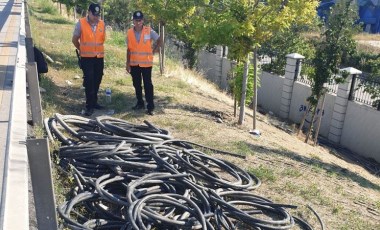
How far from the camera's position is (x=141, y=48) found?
7.46m

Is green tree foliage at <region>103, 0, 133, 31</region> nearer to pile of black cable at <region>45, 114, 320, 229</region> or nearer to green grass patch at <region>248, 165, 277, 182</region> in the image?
green grass patch at <region>248, 165, 277, 182</region>

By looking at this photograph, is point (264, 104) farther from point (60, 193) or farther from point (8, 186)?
point (8, 186)

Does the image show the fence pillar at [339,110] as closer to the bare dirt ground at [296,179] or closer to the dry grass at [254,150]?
the dry grass at [254,150]

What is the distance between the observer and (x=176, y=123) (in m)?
7.75

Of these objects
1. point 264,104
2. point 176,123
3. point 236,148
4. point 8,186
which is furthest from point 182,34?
point 8,186

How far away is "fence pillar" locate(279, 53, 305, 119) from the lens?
1633cm

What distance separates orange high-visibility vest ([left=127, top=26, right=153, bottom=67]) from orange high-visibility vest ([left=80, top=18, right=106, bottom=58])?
52cm

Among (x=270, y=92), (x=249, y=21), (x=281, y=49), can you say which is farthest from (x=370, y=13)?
(x=249, y=21)

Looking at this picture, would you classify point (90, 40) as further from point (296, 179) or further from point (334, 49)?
point (334, 49)

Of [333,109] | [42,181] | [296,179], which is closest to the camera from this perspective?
[42,181]

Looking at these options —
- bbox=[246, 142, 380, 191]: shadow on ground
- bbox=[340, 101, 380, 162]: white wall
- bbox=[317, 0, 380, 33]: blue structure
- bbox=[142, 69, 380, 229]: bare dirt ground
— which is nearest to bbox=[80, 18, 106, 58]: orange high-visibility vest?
bbox=[142, 69, 380, 229]: bare dirt ground

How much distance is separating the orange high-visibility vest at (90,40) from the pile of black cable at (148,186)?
1.63 meters

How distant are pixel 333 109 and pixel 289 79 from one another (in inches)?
106

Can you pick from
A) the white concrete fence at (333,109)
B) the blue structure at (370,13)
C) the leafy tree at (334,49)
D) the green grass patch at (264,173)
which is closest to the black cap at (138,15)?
the green grass patch at (264,173)
